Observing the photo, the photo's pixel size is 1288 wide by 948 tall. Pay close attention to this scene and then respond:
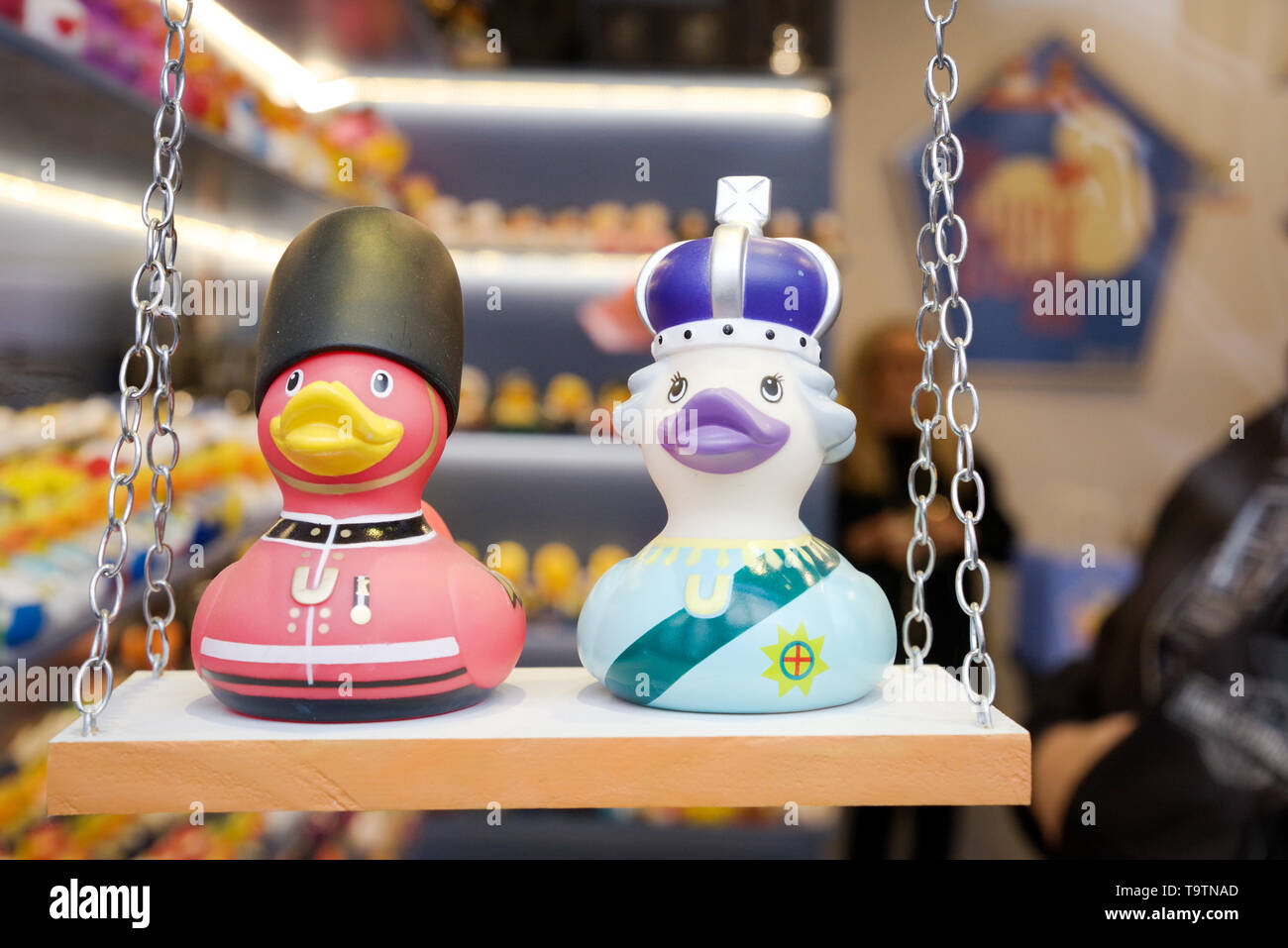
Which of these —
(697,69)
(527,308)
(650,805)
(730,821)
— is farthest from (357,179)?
(650,805)

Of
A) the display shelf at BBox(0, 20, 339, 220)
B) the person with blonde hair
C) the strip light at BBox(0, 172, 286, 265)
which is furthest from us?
the person with blonde hair

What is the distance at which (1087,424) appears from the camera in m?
3.72

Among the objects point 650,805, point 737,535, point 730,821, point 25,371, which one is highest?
point 25,371

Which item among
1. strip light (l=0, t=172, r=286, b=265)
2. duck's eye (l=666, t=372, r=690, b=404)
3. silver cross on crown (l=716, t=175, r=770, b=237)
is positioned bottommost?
duck's eye (l=666, t=372, r=690, b=404)

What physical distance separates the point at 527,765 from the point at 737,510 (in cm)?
45

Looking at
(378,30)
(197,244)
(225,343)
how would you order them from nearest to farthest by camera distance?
(197,244) → (225,343) → (378,30)

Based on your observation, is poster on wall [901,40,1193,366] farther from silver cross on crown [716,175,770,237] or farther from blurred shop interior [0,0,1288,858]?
silver cross on crown [716,175,770,237]

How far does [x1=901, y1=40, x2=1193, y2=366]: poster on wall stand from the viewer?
371 centimetres

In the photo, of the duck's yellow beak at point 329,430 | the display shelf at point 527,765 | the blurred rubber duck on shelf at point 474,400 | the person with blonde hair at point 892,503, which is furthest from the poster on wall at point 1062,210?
the duck's yellow beak at point 329,430

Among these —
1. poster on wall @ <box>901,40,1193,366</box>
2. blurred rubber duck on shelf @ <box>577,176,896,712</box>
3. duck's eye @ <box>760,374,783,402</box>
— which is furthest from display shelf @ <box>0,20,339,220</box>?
poster on wall @ <box>901,40,1193,366</box>

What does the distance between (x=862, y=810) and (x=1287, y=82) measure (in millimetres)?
2827

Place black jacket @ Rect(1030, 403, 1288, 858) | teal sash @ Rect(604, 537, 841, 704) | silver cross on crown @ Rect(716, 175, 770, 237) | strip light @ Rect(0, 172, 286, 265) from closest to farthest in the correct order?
1. teal sash @ Rect(604, 537, 841, 704)
2. silver cross on crown @ Rect(716, 175, 770, 237)
3. strip light @ Rect(0, 172, 286, 265)
4. black jacket @ Rect(1030, 403, 1288, 858)

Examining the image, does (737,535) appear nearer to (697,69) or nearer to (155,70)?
(155,70)

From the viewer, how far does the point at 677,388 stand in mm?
1480
